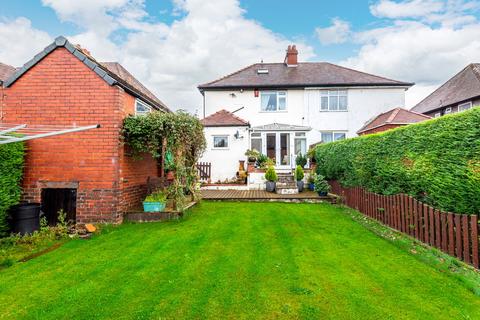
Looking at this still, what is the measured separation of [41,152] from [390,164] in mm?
10017

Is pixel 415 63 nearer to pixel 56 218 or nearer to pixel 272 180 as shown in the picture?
pixel 272 180

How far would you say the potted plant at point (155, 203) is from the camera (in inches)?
320

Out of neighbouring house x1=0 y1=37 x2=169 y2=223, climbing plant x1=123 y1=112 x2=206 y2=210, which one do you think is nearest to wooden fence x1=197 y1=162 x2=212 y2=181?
climbing plant x1=123 y1=112 x2=206 y2=210

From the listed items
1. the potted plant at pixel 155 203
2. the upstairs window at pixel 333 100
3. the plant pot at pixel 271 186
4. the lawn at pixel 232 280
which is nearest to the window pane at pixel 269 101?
the upstairs window at pixel 333 100

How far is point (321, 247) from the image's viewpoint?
5.55 meters

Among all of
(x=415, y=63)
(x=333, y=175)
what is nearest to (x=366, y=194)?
(x=333, y=175)

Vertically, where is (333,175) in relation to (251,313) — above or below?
above

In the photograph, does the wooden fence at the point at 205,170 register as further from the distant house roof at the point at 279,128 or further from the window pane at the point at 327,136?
the window pane at the point at 327,136

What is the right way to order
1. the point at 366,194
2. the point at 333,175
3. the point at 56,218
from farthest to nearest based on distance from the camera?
1. the point at 333,175
2. the point at 366,194
3. the point at 56,218

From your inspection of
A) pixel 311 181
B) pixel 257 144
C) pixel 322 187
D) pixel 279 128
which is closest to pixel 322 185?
pixel 322 187

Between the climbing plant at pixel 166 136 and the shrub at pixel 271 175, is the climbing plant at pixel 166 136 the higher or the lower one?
the higher one

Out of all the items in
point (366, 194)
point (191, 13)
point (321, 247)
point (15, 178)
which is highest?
point (191, 13)

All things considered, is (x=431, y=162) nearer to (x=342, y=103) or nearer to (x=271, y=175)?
Answer: (x=271, y=175)

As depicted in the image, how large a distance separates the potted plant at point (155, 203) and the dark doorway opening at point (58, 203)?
81.7 inches
